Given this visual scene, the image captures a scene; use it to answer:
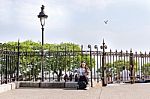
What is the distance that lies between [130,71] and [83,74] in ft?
19.5

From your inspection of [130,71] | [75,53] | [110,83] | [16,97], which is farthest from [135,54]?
[16,97]

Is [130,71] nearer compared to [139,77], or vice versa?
[130,71]

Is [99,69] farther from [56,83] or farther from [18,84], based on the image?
[18,84]

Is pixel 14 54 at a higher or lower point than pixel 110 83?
higher

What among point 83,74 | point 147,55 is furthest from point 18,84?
point 147,55

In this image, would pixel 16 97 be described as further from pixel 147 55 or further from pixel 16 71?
pixel 147 55

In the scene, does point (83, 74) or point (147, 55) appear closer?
point (83, 74)

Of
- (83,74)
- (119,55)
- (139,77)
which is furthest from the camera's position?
(139,77)

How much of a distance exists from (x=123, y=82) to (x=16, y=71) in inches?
289

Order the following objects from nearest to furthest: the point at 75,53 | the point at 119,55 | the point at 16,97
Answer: the point at 16,97 < the point at 75,53 < the point at 119,55

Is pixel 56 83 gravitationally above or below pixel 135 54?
below

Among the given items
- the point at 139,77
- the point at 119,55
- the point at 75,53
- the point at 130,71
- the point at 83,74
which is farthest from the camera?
the point at 139,77

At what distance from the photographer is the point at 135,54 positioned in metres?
25.4

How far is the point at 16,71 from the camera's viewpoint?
21.7m
